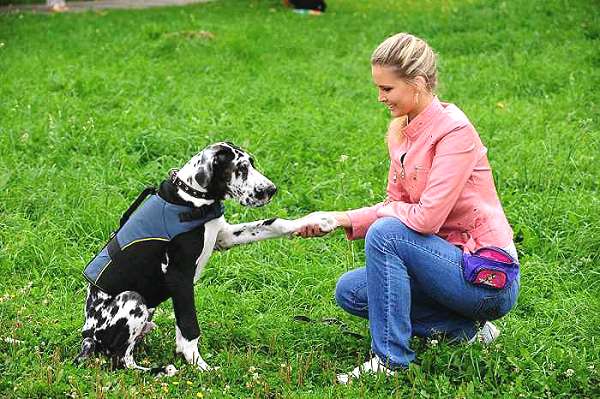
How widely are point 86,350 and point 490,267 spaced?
1872 millimetres

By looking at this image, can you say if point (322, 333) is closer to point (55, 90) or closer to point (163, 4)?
point (55, 90)

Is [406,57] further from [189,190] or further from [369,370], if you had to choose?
[369,370]

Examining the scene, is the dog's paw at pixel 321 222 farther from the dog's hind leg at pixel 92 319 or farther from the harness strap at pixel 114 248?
the dog's hind leg at pixel 92 319

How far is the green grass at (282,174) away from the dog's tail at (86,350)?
0.07 metres

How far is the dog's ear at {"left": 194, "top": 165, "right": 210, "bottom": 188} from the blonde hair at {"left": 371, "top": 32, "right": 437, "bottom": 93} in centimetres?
89

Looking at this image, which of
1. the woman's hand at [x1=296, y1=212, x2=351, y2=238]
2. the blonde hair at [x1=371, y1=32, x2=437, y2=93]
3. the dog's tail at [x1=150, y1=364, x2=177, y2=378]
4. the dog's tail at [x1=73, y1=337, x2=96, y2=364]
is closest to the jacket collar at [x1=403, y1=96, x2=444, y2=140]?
the blonde hair at [x1=371, y1=32, x2=437, y2=93]

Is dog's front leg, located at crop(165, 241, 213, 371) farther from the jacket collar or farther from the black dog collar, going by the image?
the jacket collar

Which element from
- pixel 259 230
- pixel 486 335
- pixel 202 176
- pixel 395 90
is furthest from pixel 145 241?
pixel 486 335

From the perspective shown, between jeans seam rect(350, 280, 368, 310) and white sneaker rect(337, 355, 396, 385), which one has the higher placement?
jeans seam rect(350, 280, 368, 310)

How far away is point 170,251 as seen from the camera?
4039 mm

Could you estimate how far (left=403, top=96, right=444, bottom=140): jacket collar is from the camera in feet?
13.1

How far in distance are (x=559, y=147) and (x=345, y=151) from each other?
1.73 metres

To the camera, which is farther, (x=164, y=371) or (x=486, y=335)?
(x=486, y=335)

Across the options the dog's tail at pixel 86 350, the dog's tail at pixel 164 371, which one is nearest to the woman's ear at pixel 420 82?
the dog's tail at pixel 164 371
